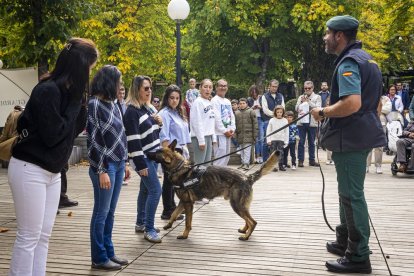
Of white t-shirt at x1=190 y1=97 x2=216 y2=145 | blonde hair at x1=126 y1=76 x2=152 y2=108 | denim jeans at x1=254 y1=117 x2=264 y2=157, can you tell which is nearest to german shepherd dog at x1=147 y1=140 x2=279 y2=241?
blonde hair at x1=126 y1=76 x2=152 y2=108

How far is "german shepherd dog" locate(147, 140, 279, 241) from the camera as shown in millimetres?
5594

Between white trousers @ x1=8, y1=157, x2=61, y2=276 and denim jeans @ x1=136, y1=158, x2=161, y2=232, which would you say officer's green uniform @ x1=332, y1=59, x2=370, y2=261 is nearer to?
denim jeans @ x1=136, y1=158, x2=161, y2=232

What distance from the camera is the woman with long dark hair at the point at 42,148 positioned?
9.93ft

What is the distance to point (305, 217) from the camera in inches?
259

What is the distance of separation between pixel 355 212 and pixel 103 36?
15755 millimetres

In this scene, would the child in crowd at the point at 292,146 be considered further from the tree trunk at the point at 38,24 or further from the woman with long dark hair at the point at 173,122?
the tree trunk at the point at 38,24

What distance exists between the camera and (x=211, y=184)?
5.88 m

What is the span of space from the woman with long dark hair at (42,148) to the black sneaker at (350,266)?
2.62m

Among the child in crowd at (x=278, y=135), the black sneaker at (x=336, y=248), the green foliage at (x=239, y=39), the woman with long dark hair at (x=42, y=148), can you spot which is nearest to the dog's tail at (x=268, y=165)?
the black sneaker at (x=336, y=248)

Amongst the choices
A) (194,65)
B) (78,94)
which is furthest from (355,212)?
(194,65)

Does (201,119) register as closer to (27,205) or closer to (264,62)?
(27,205)

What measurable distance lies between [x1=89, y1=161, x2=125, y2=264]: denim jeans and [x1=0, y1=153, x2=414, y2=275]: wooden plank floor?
7.8 inches

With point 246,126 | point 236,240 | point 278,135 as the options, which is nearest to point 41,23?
point 236,240

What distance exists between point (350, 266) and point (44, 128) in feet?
9.83
